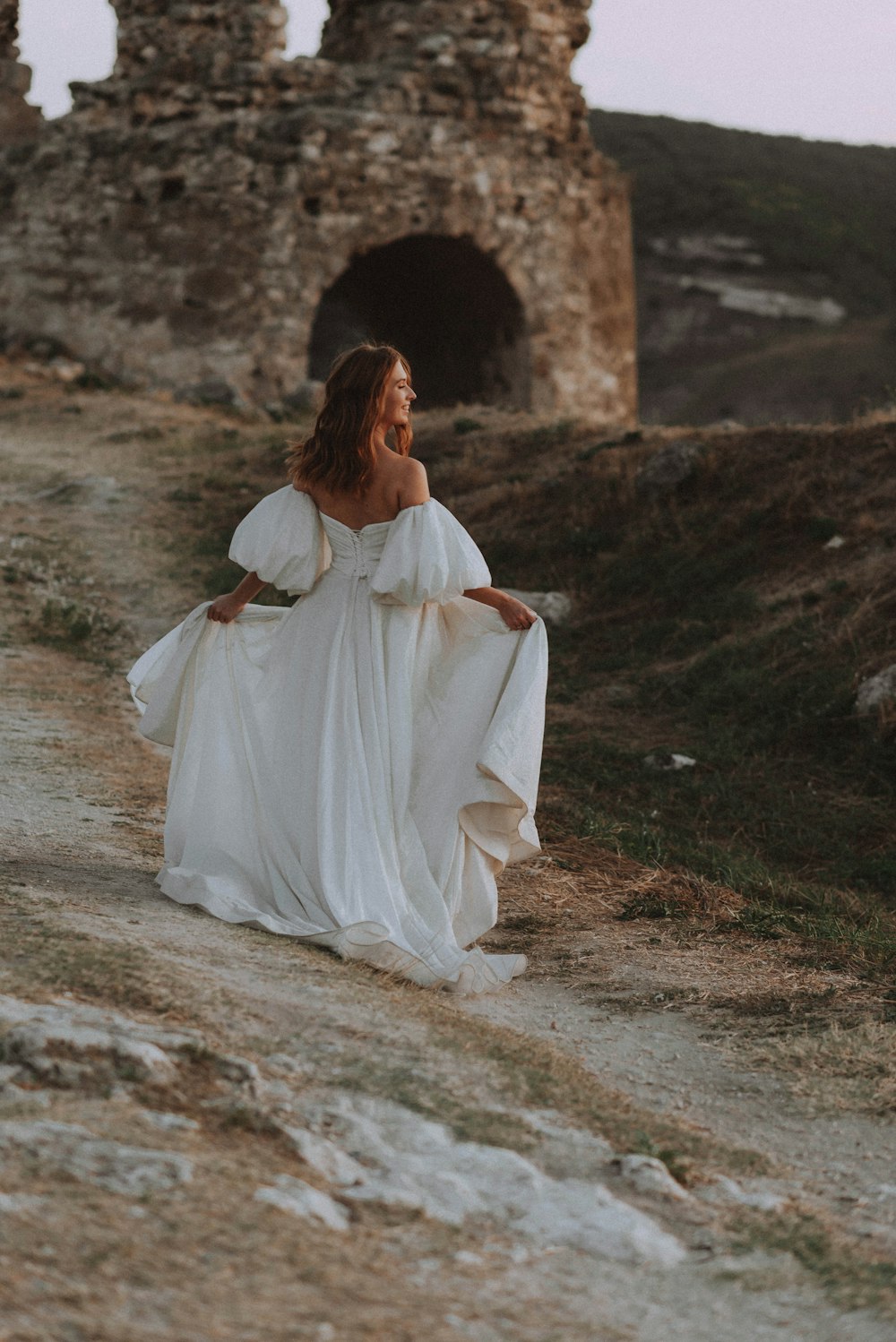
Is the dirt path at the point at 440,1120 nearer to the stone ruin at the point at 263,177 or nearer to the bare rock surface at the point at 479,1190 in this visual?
the bare rock surface at the point at 479,1190

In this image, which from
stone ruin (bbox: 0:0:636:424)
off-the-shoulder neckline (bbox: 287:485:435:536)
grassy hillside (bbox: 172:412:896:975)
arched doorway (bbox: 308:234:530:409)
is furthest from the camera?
arched doorway (bbox: 308:234:530:409)

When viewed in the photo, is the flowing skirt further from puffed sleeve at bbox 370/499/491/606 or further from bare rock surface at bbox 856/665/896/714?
bare rock surface at bbox 856/665/896/714

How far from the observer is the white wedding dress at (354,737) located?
431cm

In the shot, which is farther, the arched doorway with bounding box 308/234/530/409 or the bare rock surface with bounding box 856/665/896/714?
the arched doorway with bounding box 308/234/530/409

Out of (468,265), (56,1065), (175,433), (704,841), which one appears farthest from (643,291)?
(56,1065)

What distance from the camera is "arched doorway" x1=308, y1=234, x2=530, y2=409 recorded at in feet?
54.8

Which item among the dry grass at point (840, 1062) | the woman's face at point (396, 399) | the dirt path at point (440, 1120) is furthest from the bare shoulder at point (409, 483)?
the dry grass at point (840, 1062)

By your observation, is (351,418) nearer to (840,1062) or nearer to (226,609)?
(226,609)

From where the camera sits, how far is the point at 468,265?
16.7 metres

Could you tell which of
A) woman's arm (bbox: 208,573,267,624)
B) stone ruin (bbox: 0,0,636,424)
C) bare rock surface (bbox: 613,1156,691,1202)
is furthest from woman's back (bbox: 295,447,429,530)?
stone ruin (bbox: 0,0,636,424)

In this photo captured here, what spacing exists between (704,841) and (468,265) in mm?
11932

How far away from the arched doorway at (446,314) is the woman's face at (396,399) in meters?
12.0

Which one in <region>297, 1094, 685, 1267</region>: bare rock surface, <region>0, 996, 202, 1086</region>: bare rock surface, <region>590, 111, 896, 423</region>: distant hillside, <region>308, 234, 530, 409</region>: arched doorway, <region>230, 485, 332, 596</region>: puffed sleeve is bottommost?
<region>297, 1094, 685, 1267</region>: bare rock surface

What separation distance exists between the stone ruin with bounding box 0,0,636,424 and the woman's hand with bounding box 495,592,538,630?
11.4 metres
